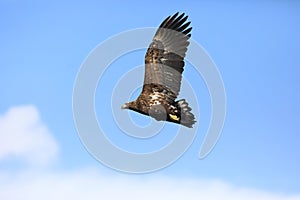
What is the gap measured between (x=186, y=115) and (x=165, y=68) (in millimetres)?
1363

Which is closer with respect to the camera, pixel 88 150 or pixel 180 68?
Answer: pixel 88 150

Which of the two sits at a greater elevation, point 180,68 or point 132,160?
point 180,68

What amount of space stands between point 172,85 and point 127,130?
5.33 ft

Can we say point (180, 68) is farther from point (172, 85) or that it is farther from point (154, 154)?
point (154, 154)

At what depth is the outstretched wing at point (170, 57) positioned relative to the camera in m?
10.3

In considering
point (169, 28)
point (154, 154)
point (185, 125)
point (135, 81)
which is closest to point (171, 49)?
point (169, 28)

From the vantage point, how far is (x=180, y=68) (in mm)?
10297

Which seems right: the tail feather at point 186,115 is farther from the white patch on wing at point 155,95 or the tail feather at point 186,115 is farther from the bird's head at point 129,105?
the bird's head at point 129,105

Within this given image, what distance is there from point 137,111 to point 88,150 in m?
1.59

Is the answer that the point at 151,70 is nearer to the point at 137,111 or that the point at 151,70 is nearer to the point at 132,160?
the point at 137,111

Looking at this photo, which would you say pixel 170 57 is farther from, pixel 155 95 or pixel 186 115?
pixel 186 115

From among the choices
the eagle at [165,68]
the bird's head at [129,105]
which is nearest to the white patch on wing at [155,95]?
the eagle at [165,68]

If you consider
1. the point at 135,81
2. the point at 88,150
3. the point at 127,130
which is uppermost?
the point at 135,81

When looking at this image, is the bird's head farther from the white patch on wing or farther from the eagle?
the white patch on wing
